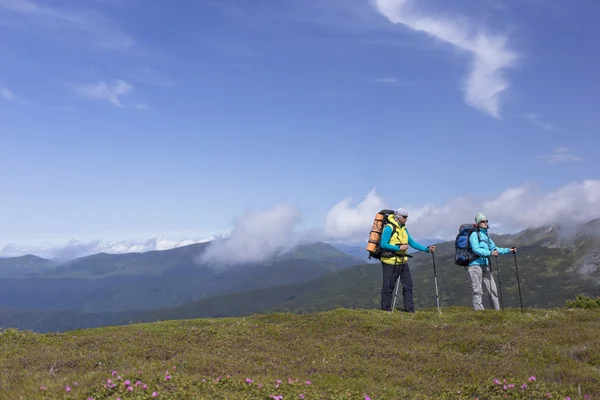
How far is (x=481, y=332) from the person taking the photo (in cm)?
1589

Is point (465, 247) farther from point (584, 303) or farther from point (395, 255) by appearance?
point (584, 303)

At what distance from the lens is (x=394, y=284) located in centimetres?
2261

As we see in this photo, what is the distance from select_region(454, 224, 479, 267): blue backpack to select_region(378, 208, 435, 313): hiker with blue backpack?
1.48 metres

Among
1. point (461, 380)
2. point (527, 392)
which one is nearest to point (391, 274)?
point (461, 380)

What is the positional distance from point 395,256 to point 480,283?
4409 mm

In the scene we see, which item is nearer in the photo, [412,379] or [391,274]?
[412,379]

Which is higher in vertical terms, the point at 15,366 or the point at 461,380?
the point at 15,366

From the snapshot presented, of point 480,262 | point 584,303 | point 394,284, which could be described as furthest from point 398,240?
point 584,303

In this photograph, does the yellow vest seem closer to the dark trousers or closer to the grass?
the dark trousers

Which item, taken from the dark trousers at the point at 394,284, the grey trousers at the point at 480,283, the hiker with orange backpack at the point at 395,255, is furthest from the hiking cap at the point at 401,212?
the grey trousers at the point at 480,283

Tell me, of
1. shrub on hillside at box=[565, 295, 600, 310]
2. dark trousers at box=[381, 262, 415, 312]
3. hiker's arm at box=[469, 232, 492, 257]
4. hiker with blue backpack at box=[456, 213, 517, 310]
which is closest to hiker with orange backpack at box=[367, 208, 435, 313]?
dark trousers at box=[381, 262, 415, 312]

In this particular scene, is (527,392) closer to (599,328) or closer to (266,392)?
(266,392)

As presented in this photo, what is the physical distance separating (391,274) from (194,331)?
9.98m

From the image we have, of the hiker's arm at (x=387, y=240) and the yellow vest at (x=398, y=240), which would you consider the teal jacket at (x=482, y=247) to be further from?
the hiker's arm at (x=387, y=240)
